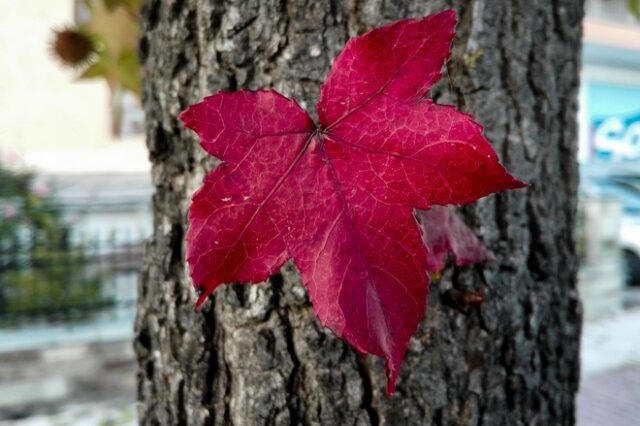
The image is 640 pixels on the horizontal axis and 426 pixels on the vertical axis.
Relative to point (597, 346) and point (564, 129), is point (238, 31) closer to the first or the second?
point (564, 129)

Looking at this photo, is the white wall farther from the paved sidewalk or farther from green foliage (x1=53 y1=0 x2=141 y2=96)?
green foliage (x1=53 y1=0 x2=141 y2=96)

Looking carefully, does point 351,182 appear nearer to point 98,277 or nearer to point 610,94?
point 98,277

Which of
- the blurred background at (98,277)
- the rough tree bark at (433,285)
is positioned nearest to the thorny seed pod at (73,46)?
the blurred background at (98,277)

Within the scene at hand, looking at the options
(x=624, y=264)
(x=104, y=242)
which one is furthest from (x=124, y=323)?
(x=624, y=264)

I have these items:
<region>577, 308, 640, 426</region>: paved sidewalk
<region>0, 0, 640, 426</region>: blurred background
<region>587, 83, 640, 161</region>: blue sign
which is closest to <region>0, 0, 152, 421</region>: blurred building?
<region>0, 0, 640, 426</region>: blurred background

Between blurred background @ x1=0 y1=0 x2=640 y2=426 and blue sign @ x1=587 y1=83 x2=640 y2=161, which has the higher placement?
blue sign @ x1=587 y1=83 x2=640 y2=161

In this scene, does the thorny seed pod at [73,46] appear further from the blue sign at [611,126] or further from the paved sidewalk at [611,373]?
the blue sign at [611,126]

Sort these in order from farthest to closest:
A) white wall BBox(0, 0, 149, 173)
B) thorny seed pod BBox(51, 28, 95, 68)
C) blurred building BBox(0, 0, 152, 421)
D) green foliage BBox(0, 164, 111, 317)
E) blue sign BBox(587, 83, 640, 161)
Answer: blue sign BBox(587, 83, 640, 161)
white wall BBox(0, 0, 149, 173)
green foliage BBox(0, 164, 111, 317)
blurred building BBox(0, 0, 152, 421)
thorny seed pod BBox(51, 28, 95, 68)

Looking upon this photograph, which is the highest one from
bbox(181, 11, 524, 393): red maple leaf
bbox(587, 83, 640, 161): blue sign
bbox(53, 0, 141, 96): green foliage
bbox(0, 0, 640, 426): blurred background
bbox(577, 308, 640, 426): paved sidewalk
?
bbox(587, 83, 640, 161): blue sign
